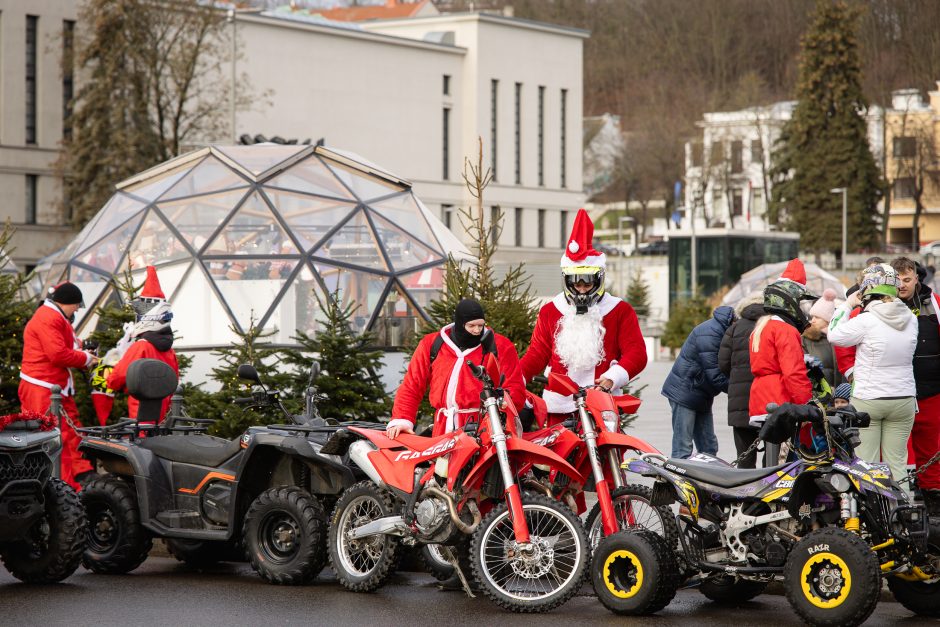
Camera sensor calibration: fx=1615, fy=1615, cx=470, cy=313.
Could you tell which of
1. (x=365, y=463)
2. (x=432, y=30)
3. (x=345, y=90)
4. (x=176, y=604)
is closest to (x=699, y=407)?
(x=365, y=463)

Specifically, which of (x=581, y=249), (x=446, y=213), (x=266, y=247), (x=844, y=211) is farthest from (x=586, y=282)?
(x=446, y=213)

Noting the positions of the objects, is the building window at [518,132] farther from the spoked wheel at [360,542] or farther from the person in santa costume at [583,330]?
the spoked wheel at [360,542]

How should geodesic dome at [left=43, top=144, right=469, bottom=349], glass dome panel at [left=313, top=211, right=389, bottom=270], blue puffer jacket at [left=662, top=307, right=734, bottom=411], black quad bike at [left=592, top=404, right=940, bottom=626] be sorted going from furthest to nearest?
glass dome panel at [left=313, top=211, right=389, bottom=270] < geodesic dome at [left=43, top=144, right=469, bottom=349] < blue puffer jacket at [left=662, top=307, right=734, bottom=411] < black quad bike at [left=592, top=404, right=940, bottom=626]

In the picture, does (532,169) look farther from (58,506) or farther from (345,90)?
(58,506)

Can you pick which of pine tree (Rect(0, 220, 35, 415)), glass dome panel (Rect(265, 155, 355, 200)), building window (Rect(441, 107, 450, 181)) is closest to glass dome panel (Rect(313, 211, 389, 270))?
glass dome panel (Rect(265, 155, 355, 200))

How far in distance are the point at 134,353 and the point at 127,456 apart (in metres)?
1.74

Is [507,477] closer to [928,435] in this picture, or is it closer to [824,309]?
[928,435]

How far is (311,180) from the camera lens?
776 inches

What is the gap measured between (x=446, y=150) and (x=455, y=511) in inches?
3081

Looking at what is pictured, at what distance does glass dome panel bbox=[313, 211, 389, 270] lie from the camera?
61.4ft

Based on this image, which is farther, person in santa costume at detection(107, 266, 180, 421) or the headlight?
person in santa costume at detection(107, 266, 180, 421)

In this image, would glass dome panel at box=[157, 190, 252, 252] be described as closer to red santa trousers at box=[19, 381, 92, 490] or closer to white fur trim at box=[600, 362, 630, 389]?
red santa trousers at box=[19, 381, 92, 490]

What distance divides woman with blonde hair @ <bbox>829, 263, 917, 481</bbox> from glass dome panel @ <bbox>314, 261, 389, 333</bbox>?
908 centimetres

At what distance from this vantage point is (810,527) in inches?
318
